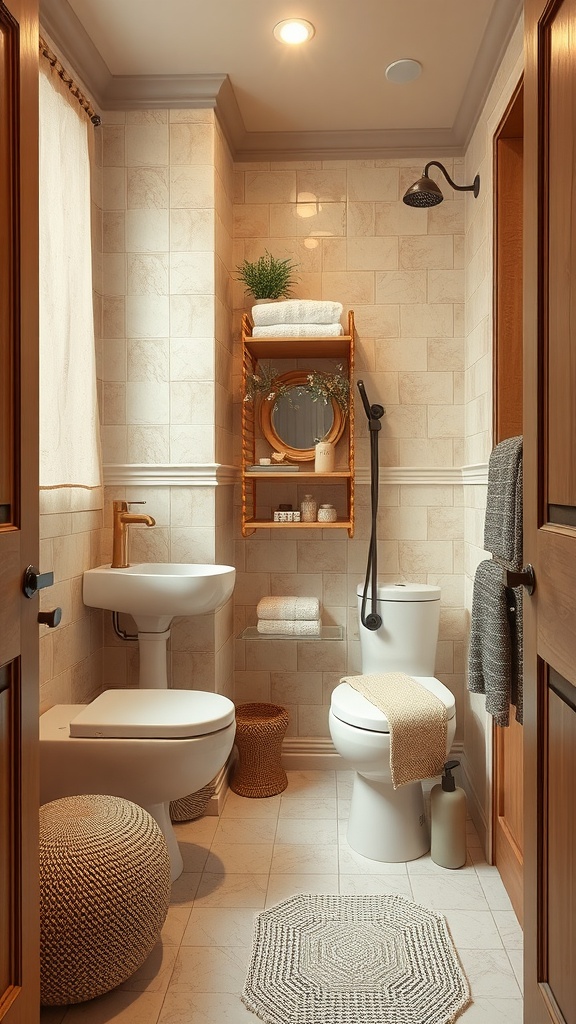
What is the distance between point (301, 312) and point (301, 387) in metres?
0.35

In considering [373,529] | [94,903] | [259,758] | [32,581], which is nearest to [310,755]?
[259,758]

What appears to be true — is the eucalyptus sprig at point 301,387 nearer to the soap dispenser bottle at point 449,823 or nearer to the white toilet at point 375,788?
the white toilet at point 375,788

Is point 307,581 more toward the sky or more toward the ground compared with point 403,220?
more toward the ground

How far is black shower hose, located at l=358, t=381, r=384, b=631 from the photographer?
2887 millimetres

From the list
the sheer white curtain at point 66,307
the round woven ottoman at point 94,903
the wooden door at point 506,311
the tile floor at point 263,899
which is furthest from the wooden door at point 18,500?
the wooden door at point 506,311

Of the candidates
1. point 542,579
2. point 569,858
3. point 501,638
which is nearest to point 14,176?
point 542,579

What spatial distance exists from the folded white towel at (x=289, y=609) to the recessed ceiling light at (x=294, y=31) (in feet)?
6.32

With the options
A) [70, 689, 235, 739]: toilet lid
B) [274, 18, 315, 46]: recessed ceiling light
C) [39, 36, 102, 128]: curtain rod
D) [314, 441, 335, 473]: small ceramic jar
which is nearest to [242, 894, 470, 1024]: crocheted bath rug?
[70, 689, 235, 739]: toilet lid

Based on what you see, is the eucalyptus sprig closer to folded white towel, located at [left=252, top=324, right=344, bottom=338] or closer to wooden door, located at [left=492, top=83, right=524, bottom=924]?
folded white towel, located at [left=252, top=324, right=344, bottom=338]

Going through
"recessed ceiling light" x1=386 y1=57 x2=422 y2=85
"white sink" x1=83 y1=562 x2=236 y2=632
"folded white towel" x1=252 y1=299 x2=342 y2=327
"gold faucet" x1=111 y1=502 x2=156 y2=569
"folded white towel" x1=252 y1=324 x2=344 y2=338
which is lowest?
"white sink" x1=83 y1=562 x2=236 y2=632

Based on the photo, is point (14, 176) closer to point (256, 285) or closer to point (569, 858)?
point (569, 858)

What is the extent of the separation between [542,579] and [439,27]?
1.97 metres

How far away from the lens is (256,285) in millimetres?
2984

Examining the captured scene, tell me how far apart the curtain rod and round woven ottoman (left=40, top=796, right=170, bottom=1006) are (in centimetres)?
209
